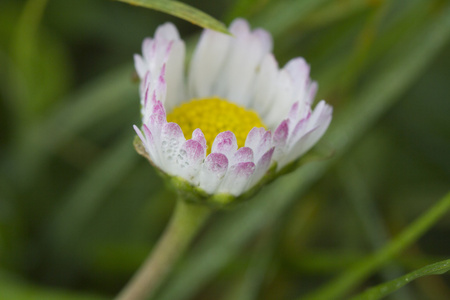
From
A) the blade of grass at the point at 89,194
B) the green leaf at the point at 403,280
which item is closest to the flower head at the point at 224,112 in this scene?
the green leaf at the point at 403,280

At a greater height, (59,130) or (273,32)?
(273,32)

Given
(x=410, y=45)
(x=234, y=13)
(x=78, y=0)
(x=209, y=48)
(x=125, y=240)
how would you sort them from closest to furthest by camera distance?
(x=209, y=48)
(x=234, y=13)
(x=410, y=45)
(x=125, y=240)
(x=78, y=0)

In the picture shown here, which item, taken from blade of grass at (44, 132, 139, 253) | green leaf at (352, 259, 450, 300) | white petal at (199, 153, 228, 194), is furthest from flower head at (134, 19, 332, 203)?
blade of grass at (44, 132, 139, 253)

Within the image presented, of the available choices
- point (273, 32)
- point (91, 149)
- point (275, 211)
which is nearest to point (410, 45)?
point (273, 32)

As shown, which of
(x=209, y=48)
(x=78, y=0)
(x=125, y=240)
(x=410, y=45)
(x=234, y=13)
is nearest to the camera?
(x=209, y=48)

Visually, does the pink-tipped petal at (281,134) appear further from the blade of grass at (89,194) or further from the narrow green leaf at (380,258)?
the blade of grass at (89,194)

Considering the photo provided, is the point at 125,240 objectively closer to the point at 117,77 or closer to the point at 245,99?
the point at 117,77
